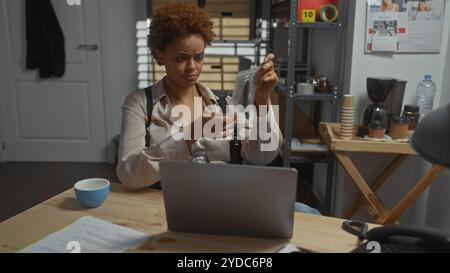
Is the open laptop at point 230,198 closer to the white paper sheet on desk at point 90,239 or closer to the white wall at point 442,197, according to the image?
the white paper sheet on desk at point 90,239

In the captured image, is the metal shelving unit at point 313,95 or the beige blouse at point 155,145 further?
the metal shelving unit at point 313,95

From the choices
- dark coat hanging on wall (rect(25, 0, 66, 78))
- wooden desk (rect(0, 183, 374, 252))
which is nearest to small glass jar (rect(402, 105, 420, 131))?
wooden desk (rect(0, 183, 374, 252))

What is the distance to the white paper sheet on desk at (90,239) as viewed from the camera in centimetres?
91

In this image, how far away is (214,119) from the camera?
127 cm

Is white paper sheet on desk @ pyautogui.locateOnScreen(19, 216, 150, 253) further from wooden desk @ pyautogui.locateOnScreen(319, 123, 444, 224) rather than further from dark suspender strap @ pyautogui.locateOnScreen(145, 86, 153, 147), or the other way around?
wooden desk @ pyautogui.locateOnScreen(319, 123, 444, 224)

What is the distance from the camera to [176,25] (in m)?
1.45

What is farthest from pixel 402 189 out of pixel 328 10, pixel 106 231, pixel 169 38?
pixel 106 231

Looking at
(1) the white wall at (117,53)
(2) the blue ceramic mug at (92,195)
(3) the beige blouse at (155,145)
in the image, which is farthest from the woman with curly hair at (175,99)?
(1) the white wall at (117,53)

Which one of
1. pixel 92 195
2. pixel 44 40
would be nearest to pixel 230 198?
pixel 92 195

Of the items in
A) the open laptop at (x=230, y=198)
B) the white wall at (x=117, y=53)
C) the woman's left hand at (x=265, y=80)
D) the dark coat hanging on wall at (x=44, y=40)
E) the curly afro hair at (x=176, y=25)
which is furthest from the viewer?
the white wall at (x=117, y=53)

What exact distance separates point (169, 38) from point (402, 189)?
1747mm

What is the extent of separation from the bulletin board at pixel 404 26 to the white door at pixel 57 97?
243 cm

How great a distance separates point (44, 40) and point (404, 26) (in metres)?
2.90

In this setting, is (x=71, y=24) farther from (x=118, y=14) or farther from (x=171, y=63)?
(x=171, y=63)
